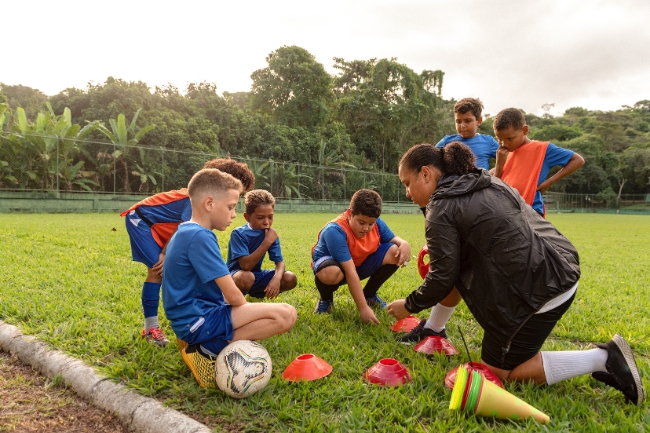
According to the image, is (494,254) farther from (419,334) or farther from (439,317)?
(419,334)

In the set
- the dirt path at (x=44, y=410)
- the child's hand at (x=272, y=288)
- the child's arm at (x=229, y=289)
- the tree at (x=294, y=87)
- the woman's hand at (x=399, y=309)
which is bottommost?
the dirt path at (x=44, y=410)

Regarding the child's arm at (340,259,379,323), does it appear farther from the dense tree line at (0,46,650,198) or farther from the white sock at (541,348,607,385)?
the dense tree line at (0,46,650,198)

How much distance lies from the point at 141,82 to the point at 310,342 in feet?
90.8

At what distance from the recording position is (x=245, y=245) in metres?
4.17

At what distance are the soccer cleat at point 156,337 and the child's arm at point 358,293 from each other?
1424 mm

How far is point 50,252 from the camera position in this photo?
670 cm

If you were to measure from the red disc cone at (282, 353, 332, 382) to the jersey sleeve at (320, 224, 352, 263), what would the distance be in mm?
1148

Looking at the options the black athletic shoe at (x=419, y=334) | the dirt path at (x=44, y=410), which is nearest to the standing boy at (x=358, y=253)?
the black athletic shoe at (x=419, y=334)

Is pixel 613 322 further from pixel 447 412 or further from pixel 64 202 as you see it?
pixel 64 202

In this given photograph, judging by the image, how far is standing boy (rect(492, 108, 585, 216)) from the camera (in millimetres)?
3883

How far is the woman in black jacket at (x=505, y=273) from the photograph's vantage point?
7.47 ft

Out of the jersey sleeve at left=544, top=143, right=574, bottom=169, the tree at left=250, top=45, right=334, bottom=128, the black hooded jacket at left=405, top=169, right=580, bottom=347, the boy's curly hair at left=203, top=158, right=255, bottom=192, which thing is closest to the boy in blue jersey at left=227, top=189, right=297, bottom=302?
the boy's curly hair at left=203, top=158, right=255, bottom=192

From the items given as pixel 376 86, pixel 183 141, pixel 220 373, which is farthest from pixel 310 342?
pixel 376 86

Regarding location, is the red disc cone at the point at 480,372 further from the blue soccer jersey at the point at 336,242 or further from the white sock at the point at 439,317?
the blue soccer jersey at the point at 336,242
